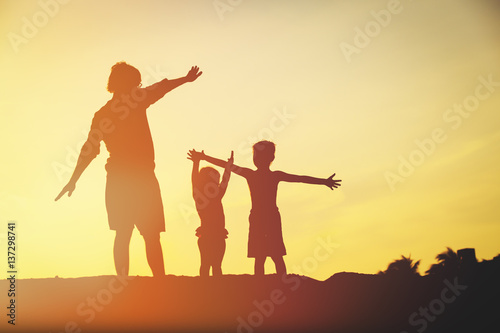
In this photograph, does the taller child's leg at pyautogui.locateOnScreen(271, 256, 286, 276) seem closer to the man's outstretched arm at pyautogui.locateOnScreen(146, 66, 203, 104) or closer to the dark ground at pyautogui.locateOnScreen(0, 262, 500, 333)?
the dark ground at pyautogui.locateOnScreen(0, 262, 500, 333)

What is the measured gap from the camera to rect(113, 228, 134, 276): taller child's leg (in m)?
10.8

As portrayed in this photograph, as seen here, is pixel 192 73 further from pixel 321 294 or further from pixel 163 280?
pixel 321 294

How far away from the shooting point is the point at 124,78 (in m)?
11.1

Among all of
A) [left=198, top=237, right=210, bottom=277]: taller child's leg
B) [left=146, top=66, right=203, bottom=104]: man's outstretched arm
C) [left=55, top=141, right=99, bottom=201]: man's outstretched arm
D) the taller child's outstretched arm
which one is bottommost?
[left=198, top=237, right=210, bottom=277]: taller child's leg

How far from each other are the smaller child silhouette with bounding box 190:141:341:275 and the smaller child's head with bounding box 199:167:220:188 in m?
0.51

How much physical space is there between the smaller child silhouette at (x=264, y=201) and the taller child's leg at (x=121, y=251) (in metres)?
2.71

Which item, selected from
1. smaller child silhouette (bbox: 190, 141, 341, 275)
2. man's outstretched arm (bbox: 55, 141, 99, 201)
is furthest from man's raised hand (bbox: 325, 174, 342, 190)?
man's outstretched arm (bbox: 55, 141, 99, 201)

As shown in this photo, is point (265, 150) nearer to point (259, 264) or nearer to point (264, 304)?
point (259, 264)

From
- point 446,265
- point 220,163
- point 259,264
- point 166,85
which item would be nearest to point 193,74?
point 166,85

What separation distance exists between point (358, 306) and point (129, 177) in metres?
4.03

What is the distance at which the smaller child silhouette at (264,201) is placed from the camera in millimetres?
13008

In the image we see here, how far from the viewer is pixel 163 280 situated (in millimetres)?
10852

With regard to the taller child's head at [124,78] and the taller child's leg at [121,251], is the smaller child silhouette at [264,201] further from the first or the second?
the taller child's leg at [121,251]

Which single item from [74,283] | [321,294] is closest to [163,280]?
[74,283]
